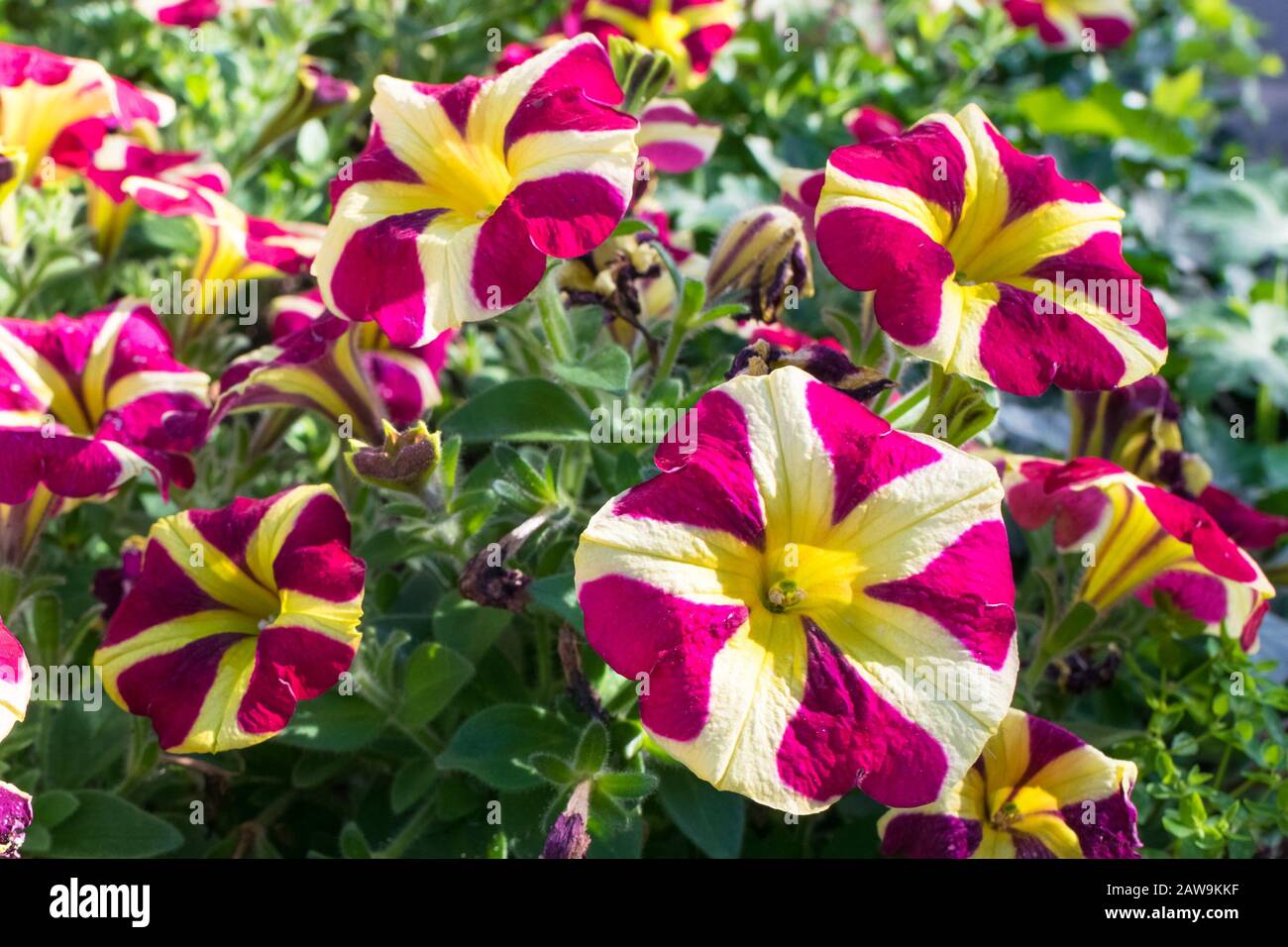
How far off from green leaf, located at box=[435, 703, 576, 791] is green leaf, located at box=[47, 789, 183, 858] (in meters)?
0.29

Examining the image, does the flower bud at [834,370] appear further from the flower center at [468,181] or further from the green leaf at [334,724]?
the green leaf at [334,724]

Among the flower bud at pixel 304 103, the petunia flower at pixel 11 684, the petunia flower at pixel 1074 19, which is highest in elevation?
the petunia flower at pixel 1074 19

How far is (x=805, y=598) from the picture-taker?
0.96 meters

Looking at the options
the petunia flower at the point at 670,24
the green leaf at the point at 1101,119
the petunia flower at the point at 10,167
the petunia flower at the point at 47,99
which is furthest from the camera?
A: the green leaf at the point at 1101,119

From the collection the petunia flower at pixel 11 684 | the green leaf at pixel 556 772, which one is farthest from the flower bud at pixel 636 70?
the petunia flower at pixel 11 684

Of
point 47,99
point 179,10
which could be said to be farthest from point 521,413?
point 179,10

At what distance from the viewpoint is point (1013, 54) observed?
298cm

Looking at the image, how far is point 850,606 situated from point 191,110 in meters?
1.63

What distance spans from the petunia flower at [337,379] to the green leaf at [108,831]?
0.39 metres

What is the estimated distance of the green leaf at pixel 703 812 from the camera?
1.11 meters

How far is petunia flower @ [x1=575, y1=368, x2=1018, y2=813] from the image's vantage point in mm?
886

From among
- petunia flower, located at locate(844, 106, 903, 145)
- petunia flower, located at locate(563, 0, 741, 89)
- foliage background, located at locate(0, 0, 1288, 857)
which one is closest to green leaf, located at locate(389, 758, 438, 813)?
foliage background, located at locate(0, 0, 1288, 857)

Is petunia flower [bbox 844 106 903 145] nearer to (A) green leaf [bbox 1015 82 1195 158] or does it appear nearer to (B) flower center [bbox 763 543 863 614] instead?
(A) green leaf [bbox 1015 82 1195 158]
